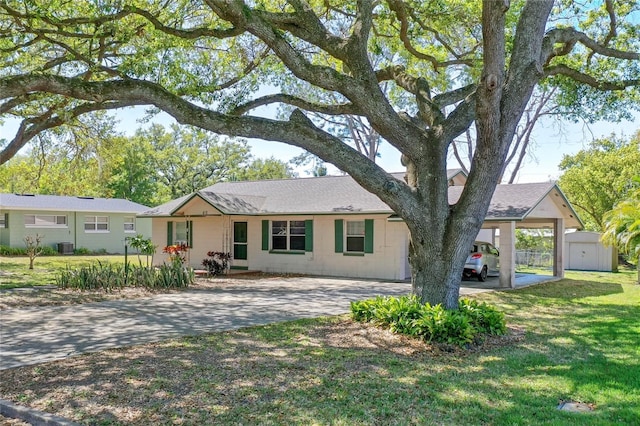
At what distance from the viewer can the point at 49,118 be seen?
1293 centimetres

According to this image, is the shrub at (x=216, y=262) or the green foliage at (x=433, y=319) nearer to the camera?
the green foliage at (x=433, y=319)

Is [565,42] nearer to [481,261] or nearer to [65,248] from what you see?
[481,261]

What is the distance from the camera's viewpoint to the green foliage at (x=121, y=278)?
14078mm

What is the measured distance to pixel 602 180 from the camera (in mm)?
28656

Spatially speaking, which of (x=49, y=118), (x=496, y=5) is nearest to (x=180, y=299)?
(x=49, y=118)

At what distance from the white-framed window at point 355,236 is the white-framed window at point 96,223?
21.6 m

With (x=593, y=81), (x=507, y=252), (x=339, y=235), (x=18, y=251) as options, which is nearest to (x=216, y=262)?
(x=339, y=235)

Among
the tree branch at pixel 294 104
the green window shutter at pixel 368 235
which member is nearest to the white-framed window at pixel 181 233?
the green window shutter at pixel 368 235

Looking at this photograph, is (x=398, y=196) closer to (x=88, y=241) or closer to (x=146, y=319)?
(x=146, y=319)

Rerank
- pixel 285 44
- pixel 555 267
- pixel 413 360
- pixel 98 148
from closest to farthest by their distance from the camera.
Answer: pixel 413 360, pixel 285 44, pixel 98 148, pixel 555 267

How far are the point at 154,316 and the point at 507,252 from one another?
36.0 feet

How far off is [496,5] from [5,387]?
26.3ft

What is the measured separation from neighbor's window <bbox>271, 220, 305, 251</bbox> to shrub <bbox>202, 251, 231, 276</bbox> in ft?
6.69

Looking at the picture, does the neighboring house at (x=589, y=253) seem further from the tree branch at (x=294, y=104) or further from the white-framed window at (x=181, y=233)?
the tree branch at (x=294, y=104)
